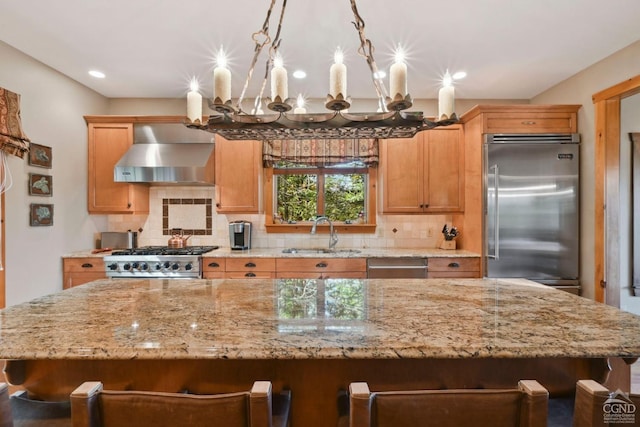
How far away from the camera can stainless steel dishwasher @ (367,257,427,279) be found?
325 centimetres

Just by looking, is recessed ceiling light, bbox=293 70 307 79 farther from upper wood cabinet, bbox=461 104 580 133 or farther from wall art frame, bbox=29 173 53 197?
wall art frame, bbox=29 173 53 197

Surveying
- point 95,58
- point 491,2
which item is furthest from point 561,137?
point 95,58

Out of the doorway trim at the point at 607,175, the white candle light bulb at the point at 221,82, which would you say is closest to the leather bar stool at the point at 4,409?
the white candle light bulb at the point at 221,82

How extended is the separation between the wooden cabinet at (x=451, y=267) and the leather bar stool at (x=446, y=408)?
258 cm

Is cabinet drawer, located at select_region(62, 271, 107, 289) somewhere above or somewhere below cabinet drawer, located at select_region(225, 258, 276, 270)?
below

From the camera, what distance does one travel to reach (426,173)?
11.7 feet

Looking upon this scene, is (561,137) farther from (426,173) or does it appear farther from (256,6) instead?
(256,6)

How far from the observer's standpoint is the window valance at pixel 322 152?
3643mm

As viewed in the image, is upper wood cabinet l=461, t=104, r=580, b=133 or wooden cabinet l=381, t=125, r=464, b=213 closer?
upper wood cabinet l=461, t=104, r=580, b=133

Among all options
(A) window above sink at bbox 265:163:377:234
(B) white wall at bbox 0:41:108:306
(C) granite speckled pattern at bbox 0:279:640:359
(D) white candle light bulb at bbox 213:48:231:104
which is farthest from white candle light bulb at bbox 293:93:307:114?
(B) white wall at bbox 0:41:108:306

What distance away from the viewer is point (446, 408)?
748mm

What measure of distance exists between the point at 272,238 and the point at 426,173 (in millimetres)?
1907

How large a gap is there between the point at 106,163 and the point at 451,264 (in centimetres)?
381

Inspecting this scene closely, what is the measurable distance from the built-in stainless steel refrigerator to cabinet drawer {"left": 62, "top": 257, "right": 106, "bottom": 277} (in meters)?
3.85
